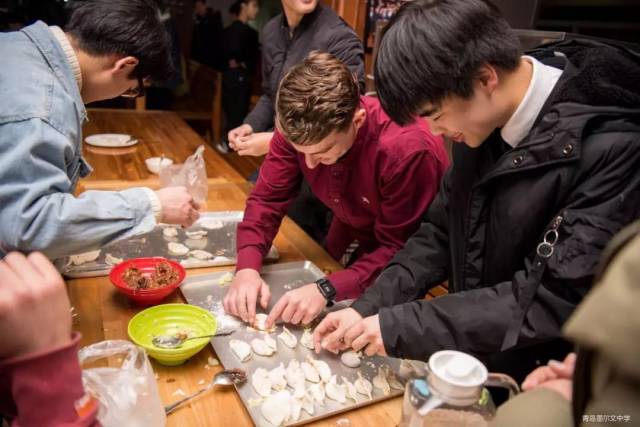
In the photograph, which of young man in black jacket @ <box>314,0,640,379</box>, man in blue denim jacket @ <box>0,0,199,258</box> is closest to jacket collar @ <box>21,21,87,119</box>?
man in blue denim jacket @ <box>0,0,199,258</box>

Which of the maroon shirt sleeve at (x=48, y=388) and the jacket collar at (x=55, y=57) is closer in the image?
the maroon shirt sleeve at (x=48, y=388)

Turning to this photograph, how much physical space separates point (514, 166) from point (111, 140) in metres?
2.19

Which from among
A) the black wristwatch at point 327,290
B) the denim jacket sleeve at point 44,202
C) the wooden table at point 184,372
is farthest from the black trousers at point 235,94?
the denim jacket sleeve at point 44,202

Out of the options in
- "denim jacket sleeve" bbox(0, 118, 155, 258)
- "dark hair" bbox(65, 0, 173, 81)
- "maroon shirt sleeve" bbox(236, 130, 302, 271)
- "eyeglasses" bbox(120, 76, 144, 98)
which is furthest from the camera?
"maroon shirt sleeve" bbox(236, 130, 302, 271)

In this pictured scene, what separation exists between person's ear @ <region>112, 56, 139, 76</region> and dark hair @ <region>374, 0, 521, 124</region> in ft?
2.05

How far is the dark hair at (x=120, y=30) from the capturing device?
1.16 meters

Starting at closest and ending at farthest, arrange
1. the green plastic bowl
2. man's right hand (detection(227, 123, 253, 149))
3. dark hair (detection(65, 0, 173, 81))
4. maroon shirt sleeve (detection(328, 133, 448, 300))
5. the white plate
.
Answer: the green plastic bowl, dark hair (detection(65, 0, 173, 81)), maroon shirt sleeve (detection(328, 133, 448, 300)), man's right hand (detection(227, 123, 253, 149)), the white plate

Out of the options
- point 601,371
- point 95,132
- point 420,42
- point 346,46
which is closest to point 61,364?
point 601,371

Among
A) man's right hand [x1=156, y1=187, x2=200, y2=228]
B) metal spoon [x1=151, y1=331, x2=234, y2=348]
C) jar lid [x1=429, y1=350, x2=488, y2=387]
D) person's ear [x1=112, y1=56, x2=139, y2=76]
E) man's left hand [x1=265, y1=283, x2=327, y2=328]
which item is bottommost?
man's left hand [x1=265, y1=283, x2=327, y2=328]

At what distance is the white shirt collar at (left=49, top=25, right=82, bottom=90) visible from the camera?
111cm

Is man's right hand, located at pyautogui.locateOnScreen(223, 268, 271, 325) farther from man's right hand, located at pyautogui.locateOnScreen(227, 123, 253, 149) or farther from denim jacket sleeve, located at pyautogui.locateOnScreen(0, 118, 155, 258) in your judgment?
man's right hand, located at pyautogui.locateOnScreen(227, 123, 253, 149)

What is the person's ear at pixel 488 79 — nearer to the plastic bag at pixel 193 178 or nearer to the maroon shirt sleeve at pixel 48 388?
the maroon shirt sleeve at pixel 48 388

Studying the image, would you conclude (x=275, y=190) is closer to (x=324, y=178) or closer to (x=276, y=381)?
(x=324, y=178)

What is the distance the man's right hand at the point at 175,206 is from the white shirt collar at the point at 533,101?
736 mm
